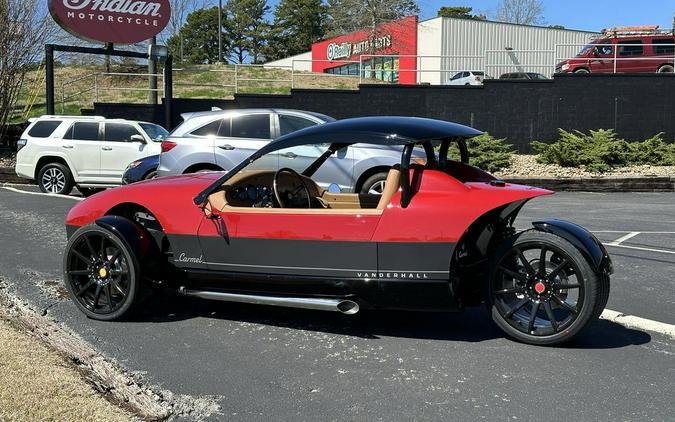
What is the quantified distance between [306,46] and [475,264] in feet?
253

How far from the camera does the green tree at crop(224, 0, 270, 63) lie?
8181 cm

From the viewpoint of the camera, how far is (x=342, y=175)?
9.45 m

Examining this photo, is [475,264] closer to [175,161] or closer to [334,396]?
[334,396]

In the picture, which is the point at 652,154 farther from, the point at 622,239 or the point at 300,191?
the point at 300,191

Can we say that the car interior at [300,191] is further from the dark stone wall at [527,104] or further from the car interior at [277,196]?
the dark stone wall at [527,104]

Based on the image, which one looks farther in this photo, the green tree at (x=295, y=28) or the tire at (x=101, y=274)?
the green tree at (x=295, y=28)

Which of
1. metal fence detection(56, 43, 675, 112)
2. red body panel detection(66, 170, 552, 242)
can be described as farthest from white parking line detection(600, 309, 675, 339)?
metal fence detection(56, 43, 675, 112)

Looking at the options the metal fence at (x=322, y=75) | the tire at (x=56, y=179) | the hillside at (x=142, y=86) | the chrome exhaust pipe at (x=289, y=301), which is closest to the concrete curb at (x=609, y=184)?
the metal fence at (x=322, y=75)

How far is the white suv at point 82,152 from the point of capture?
14.2 metres

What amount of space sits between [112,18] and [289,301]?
58.7 ft

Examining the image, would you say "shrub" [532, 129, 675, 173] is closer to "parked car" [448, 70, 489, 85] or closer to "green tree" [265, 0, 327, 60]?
"parked car" [448, 70, 489, 85]

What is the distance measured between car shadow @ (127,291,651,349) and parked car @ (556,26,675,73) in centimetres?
1933

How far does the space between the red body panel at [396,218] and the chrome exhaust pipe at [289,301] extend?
0.44 meters

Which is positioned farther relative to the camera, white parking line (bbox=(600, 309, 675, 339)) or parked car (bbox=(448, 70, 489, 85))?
parked car (bbox=(448, 70, 489, 85))
